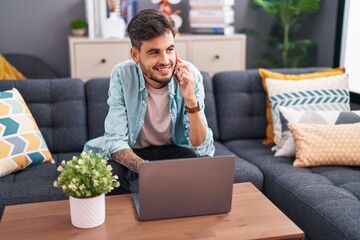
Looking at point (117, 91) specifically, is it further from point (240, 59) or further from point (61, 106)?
point (240, 59)

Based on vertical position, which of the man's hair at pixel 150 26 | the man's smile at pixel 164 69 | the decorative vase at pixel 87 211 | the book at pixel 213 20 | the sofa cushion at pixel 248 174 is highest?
the man's hair at pixel 150 26

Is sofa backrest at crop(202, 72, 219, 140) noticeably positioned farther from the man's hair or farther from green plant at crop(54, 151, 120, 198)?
green plant at crop(54, 151, 120, 198)

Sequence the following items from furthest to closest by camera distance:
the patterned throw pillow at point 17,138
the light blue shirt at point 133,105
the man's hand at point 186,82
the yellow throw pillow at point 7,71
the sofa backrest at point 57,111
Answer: the yellow throw pillow at point 7,71, the sofa backrest at point 57,111, the patterned throw pillow at point 17,138, the light blue shirt at point 133,105, the man's hand at point 186,82

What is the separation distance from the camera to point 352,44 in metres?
3.39

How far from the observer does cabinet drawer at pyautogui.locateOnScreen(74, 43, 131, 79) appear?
3273mm

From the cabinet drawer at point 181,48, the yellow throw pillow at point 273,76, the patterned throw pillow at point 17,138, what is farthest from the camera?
the cabinet drawer at point 181,48

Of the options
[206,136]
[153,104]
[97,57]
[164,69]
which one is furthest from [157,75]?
[97,57]

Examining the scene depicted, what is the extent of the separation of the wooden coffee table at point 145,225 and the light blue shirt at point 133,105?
0.44m

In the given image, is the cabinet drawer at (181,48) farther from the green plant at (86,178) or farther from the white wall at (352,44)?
the green plant at (86,178)

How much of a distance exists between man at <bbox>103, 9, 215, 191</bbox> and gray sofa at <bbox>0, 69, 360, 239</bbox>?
152 mm

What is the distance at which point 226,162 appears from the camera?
57.7 inches

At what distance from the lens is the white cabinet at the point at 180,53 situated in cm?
327

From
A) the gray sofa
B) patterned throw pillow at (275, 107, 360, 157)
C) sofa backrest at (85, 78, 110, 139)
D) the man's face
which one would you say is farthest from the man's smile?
patterned throw pillow at (275, 107, 360, 157)

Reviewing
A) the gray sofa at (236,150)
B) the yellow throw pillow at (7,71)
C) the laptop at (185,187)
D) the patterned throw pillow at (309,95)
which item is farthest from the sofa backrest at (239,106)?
the yellow throw pillow at (7,71)
